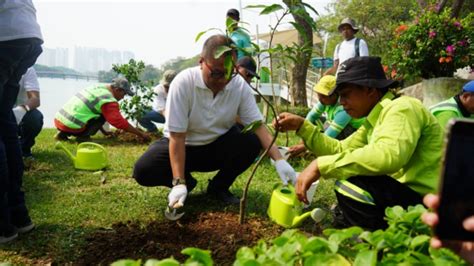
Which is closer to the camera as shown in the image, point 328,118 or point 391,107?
point 391,107

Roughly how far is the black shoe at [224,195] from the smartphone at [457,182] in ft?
7.55

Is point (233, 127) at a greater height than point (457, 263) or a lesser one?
lesser

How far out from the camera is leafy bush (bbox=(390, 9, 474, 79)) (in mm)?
6066

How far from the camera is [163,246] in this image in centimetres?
217

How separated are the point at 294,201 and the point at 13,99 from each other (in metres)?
1.72

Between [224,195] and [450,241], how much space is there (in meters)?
2.34

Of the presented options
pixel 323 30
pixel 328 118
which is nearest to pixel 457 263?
pixel 328 118

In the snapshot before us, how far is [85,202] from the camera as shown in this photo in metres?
3.01

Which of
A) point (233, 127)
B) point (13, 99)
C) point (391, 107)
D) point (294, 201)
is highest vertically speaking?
point (391, 107)

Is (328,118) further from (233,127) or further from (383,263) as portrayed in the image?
(383,263)

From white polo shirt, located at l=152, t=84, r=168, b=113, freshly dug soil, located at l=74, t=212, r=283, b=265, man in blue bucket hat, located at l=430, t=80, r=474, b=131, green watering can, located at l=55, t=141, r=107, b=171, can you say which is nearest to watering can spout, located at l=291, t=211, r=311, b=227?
freshly dug soil, located at l=74, t=212, r=283, b=265

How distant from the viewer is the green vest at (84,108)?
5.55 meters

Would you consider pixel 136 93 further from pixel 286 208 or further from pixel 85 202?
pixel 286 208

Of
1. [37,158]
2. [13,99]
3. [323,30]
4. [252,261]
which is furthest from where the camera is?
[323,30]
